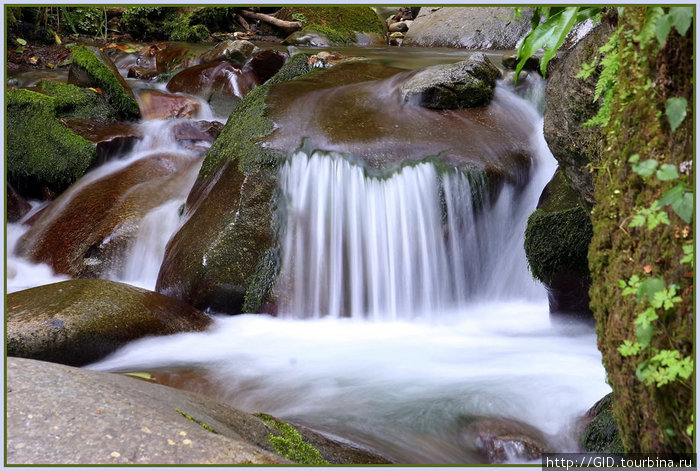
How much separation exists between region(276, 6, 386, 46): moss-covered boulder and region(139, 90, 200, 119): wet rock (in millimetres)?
5357

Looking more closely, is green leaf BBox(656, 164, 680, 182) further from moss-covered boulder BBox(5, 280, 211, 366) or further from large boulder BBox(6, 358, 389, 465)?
moss-covered boulder BBox(5, 280, 211, 366)

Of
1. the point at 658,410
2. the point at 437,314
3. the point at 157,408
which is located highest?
the point at 658,410

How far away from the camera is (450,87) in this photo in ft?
24.9

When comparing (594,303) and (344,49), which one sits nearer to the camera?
(594,303)

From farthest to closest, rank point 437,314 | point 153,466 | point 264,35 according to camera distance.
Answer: point 264,35 < point 437,314 < point 153,466

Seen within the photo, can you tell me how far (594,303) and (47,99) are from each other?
9.59 meters

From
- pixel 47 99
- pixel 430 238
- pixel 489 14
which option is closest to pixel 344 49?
pixel 489 14

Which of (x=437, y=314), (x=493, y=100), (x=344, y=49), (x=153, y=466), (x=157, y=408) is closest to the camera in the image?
(x=153, y=466)

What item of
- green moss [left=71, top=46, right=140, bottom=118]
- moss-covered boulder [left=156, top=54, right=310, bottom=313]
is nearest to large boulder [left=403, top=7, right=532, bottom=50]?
green moss [left=71, top=46, right=140, bottom=118]

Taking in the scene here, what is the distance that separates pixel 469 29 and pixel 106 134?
8.39 metres

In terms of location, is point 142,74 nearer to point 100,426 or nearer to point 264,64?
point 264,64

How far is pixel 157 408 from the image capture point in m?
2.55

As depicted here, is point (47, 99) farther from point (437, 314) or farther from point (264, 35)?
point (264, 35)

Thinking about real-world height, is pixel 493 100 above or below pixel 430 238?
above
